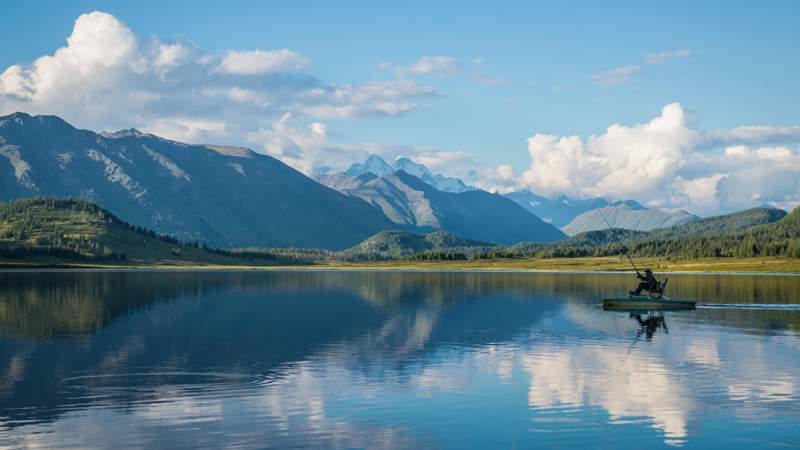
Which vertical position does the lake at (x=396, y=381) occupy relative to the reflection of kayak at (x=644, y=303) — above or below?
below

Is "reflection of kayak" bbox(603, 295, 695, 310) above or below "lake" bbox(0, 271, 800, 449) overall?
above

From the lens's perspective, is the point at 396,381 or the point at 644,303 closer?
the point at 396,381

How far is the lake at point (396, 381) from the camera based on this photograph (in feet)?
113

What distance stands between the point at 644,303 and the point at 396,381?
62836 mm

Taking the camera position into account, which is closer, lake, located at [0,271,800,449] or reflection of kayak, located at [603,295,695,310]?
lake, located at [0,271,800,449]

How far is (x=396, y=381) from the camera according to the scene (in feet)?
156

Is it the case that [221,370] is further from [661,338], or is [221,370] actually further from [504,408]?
[661,338]

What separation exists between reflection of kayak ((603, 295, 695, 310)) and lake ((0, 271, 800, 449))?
9.46 metres

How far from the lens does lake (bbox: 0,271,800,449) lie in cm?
3456

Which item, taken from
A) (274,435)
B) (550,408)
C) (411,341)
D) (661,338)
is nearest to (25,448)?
(274,435)

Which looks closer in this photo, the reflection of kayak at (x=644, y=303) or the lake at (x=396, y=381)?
the lake at (x=396, y=381)

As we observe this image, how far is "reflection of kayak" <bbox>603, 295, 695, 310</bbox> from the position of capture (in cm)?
10200

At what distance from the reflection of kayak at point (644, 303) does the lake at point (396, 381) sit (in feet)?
31.1

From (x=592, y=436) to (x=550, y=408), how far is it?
6.04 metres
